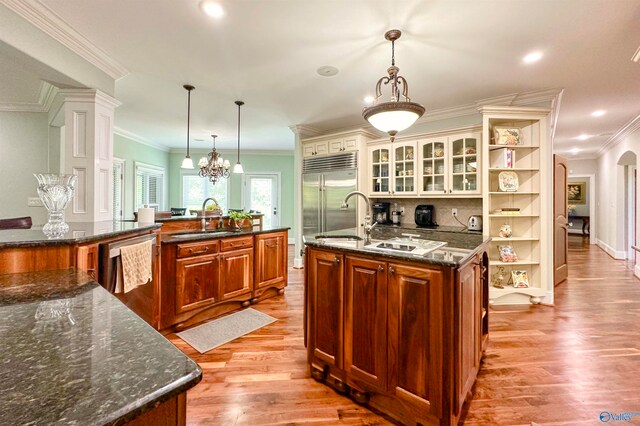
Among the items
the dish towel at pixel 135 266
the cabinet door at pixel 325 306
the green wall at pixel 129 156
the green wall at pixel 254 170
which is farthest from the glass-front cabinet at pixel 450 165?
the green wall at pixel 129 156

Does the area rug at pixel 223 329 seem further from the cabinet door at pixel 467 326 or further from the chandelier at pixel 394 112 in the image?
the chandelier at pixel 394 112

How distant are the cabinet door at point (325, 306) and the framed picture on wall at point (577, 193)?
35.9 ft

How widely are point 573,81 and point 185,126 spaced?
5.88 m

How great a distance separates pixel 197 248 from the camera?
2.89 m

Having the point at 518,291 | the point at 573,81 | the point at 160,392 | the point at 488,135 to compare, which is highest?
the point at 573,81

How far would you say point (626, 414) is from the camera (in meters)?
1.71

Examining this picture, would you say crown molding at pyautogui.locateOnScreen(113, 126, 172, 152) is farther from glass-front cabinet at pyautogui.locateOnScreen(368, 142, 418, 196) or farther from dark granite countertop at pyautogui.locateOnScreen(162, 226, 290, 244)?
glass-front cabinet at pyautogui.locateOnScreen(368, 142, 418, 196)

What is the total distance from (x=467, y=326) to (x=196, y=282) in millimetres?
2374

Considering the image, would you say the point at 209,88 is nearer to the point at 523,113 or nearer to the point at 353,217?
the point at 353,217

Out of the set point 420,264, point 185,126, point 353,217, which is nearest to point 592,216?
point 353,217

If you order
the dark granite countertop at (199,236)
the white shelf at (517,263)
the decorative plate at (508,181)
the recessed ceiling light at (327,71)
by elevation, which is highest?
the recessed ceiling light at (327,71)

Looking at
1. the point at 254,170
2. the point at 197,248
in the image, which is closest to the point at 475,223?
the point at 197,248

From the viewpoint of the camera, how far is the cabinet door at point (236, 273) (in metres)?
3.11

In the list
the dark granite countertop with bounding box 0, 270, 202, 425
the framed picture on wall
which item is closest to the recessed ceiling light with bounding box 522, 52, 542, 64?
the dark granite countertop with bounding box 0, 270, 202, 425
